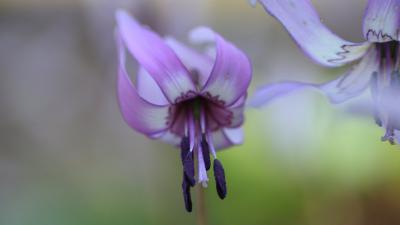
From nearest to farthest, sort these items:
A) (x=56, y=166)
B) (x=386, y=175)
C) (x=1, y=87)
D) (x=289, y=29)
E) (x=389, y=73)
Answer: (x=289, y=29) < (x=389, y=73) < (x=386, y=175) < (x=56, y=166) < (x=1, y=87)

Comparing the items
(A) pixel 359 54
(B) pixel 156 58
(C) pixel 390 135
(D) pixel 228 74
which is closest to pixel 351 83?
(A) pixel 359 54

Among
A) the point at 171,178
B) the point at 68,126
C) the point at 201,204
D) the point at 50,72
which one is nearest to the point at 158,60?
the point at 201,204

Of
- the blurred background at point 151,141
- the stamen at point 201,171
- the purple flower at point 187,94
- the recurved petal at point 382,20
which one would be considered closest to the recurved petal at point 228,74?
the purple flower at point 187,94

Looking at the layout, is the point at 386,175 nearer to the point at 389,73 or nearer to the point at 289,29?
the point at 389,73

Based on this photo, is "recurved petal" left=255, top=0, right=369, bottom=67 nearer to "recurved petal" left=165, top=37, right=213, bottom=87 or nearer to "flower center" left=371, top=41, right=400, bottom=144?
"flower center" left=371, top=41, right=400, bottom=144

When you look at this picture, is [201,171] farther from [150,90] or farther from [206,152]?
[150,90]

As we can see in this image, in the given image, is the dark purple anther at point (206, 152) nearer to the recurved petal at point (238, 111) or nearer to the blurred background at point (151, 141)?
the recurved petal at point (238, 111)

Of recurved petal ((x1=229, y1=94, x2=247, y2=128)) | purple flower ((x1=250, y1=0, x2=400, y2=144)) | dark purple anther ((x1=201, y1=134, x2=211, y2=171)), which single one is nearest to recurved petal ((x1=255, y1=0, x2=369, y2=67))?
purple flower ((x1=250, y1=0, x2=400, y2=144))
